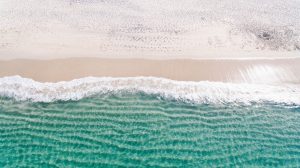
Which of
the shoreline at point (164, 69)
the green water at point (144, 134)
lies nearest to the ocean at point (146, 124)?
the green water at point (144, 134)

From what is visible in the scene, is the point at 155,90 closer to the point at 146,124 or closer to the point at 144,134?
the point at 146,124

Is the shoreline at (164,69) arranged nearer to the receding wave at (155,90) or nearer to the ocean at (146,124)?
the receding wave at (155,90)

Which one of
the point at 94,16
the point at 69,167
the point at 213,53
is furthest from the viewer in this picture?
the point at 94,16

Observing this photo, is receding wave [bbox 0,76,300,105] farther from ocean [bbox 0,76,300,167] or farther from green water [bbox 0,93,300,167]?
green water [bbox 0,93,300,167]

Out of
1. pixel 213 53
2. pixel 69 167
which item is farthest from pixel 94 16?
pixel 69 167

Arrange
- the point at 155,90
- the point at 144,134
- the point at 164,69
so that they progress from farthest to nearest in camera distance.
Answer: the point at 164,69 < the point at 155,90 < the point at 144,134

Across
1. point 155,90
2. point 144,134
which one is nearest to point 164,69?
point 155,90

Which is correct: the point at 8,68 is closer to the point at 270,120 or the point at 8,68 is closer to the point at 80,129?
the point at 80,129
